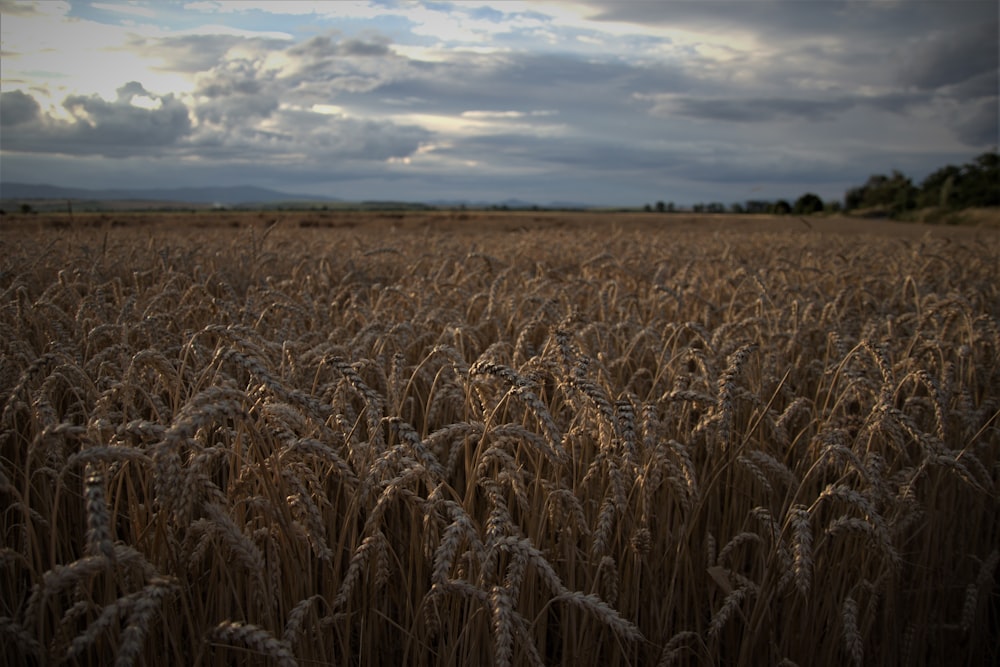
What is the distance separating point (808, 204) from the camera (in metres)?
56.0

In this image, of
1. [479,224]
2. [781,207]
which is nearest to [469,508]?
[479,224]

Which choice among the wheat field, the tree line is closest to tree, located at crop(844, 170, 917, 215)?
the tree line

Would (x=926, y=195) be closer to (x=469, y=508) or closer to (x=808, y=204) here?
(x=808, y=204)

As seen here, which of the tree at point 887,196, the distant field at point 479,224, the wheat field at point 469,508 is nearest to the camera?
the wheat field at point 469,508

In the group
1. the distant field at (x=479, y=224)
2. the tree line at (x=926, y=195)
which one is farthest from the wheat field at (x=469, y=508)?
the tree line at (x=926, y=195)

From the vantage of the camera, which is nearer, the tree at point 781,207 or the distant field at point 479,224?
the distant field at point 479,224

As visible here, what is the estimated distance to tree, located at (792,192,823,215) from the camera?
54.5 meters

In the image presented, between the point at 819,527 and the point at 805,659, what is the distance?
69cm

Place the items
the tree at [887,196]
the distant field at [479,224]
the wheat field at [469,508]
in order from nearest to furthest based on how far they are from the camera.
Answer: the wheat field at [469,508], the distant field at [479,224], the tree at [887,196]

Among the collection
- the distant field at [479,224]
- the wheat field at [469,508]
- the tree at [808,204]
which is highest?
the tree at [808,204]

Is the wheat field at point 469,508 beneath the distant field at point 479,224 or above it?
beneath

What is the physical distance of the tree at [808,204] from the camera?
54469 millimetres

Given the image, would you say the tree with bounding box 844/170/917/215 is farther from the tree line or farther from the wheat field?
the wheat field

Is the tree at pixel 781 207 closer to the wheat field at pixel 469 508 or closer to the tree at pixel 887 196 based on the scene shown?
the tree at pixel 887 196
